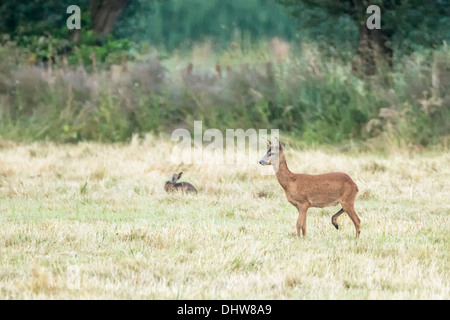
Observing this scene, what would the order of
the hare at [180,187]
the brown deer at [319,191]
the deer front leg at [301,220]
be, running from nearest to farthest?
the brown deer at [319,191] < the deer front leg at [301,220] < the hare at [180,187]

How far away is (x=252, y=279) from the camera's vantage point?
508cm

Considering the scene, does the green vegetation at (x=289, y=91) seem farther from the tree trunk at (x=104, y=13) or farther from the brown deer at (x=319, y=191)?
the brown deer at (x=319, y=191)

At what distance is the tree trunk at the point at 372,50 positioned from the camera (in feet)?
45.9

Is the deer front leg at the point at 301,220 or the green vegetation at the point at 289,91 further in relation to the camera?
the green vegetation at the point at 289,91

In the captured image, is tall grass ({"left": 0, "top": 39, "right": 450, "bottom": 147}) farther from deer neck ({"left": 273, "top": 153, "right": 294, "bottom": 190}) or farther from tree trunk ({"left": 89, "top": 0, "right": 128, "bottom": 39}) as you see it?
deer neck ({"left": 273, "top": 153, "right": 294, "bottom": 190})

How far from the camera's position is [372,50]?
1423 centimetres

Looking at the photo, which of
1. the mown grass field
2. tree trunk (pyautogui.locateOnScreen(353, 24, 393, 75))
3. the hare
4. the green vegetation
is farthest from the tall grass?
the hare

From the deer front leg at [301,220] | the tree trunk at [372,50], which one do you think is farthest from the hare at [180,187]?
the tree trunk at [372,50]

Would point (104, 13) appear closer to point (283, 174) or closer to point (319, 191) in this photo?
point (283, 174)

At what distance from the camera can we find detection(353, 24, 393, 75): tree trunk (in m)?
14.0

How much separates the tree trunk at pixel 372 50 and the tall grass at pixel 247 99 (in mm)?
228

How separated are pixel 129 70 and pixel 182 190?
675cm

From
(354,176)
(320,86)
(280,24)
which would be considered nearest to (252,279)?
(354,176)
